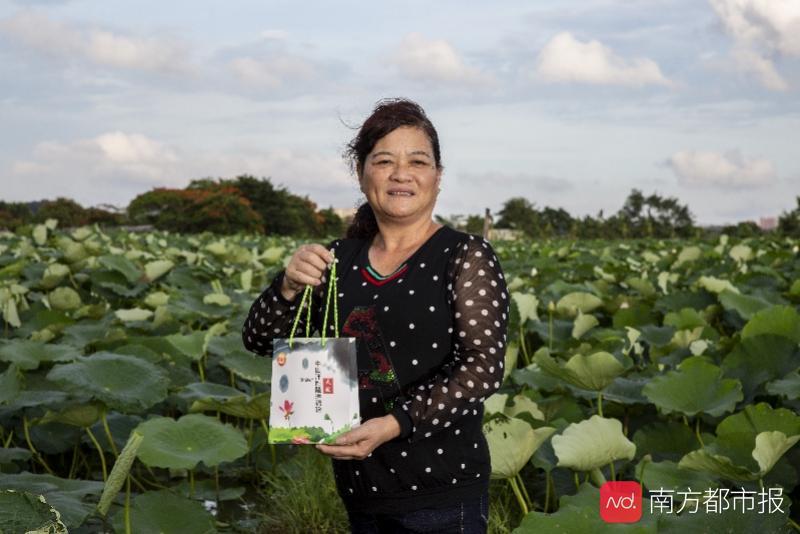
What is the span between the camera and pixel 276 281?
187 cm

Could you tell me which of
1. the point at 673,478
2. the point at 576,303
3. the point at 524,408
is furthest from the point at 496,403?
the point at 576,303

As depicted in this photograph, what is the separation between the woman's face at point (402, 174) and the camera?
1.75 meters

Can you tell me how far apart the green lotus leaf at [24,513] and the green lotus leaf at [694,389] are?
5.14 feet

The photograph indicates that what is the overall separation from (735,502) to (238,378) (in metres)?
2.37

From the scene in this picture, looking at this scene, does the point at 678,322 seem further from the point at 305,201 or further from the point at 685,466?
the point at 305,201

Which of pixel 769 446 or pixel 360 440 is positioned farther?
pixel 769 446

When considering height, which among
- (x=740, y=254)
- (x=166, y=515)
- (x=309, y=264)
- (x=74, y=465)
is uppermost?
(x=309, y=264)

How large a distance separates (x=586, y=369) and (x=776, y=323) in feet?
2.49

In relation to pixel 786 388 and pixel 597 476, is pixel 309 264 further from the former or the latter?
pixel 786 388

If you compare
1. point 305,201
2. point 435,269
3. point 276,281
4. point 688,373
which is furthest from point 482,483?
point 305,201

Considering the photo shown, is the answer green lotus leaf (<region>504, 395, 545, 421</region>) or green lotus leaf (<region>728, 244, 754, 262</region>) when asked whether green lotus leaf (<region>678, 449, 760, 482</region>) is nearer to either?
green lotus leaf (<region>504, 395, 545, 421</region>)

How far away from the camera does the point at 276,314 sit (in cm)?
186

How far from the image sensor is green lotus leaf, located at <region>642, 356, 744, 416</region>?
2578 mm
